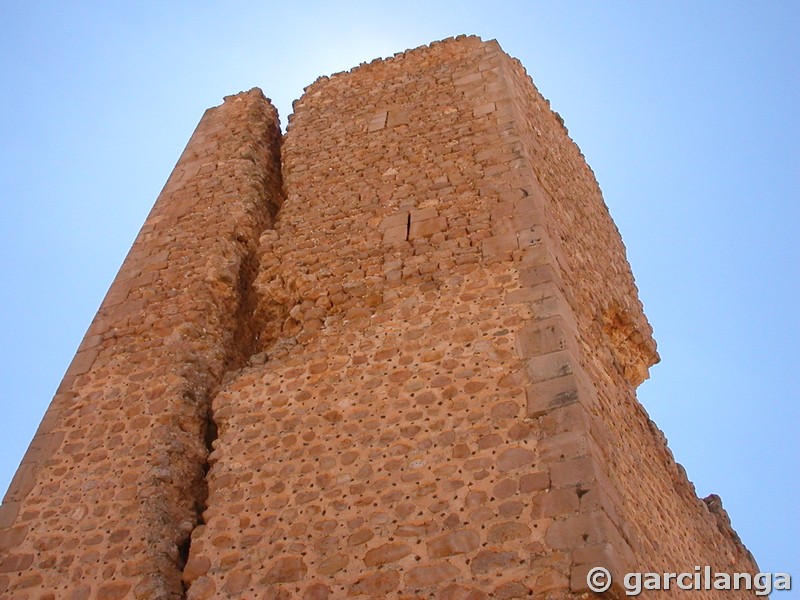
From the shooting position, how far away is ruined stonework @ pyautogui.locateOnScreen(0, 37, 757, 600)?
4191 millimetres

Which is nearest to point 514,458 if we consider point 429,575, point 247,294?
point 429,575

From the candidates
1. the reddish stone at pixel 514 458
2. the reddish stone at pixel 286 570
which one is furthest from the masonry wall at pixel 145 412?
the reddish stone at pixel 514 458

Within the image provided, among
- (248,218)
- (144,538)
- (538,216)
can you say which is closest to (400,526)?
(144,538)

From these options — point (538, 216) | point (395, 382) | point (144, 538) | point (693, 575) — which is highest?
point (538, 216)

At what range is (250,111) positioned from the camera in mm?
8477

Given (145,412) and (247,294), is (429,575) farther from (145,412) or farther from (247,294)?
(247,294)

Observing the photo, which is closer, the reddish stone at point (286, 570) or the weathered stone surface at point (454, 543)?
the weathered stone surface at point (454, 543)

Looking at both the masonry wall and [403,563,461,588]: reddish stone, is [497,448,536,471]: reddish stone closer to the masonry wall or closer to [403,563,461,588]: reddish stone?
[403,563,461,588]: reddish stone

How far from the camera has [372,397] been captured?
4.95 meters

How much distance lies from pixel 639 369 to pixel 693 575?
Result: 7.36ft

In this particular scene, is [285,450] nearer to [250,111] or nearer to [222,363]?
[222,363]

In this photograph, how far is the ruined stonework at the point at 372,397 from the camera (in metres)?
4.19

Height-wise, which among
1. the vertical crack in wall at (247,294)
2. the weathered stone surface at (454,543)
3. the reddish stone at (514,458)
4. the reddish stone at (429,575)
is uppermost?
the vertical crack in wall at (247,294)

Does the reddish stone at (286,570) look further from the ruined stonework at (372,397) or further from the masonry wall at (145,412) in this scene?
the masonry wall at (145,412)
